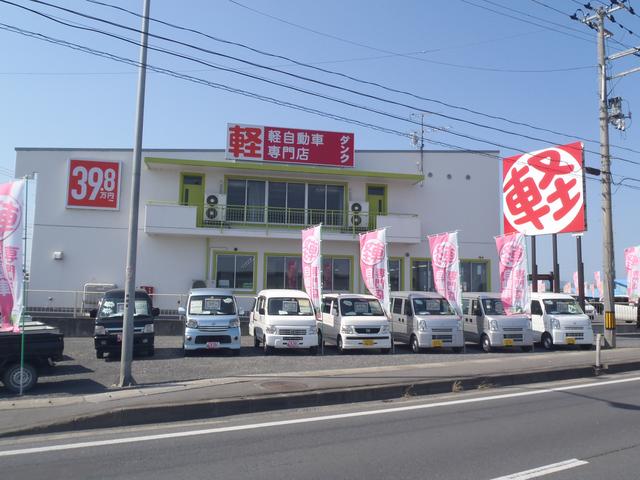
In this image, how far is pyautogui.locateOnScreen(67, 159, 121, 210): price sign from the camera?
2414cm

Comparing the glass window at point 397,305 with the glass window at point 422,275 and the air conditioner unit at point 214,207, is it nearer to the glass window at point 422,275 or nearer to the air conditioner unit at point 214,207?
the glass window at point 422,275

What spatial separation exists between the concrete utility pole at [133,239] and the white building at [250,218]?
1279 centimetres

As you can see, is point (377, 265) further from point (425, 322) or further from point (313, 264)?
point (425, 322)

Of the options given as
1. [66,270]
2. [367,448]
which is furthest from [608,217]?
[66,270]

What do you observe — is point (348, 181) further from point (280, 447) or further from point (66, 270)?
point (280, 447)

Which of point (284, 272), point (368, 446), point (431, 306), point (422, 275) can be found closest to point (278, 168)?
point (284, 272)

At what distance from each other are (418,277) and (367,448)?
20910 mm

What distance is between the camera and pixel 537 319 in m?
19.3

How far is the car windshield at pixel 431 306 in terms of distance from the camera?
17.7m

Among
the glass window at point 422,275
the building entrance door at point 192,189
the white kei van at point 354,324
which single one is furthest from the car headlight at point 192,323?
the glass window at point 422,275

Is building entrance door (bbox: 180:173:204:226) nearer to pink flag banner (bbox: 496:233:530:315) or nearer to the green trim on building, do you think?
the green trim on building

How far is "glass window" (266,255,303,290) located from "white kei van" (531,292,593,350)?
35.2ft

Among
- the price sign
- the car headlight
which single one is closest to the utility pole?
the car headlight

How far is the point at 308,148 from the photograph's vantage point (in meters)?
25.9
